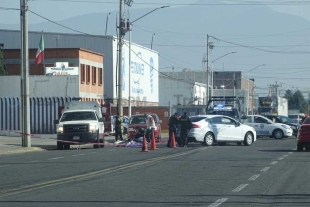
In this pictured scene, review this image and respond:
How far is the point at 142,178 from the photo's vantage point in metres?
18.7

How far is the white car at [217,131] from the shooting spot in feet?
119

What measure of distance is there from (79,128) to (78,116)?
1.25 m

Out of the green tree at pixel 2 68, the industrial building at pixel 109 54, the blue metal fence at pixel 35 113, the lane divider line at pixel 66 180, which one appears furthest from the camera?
the industrial building at pixel 109 54

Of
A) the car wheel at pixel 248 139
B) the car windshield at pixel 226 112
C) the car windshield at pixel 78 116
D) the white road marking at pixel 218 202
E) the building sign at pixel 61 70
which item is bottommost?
the white road marking at pixel 218 202

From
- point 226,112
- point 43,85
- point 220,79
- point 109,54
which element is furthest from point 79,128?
point 220,79

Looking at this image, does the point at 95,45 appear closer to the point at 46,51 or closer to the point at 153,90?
the point at 46,51

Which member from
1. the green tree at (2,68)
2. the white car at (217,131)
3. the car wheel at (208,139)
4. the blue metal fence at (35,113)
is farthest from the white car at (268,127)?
the green tree at (2,68)

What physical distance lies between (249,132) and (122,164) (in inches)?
599

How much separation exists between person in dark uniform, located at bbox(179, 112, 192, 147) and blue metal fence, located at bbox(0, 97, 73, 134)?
19157 millimetres

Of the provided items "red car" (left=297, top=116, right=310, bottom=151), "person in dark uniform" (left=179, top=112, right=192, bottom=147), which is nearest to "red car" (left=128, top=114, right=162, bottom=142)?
"person in dark uniform" (left=179, top=112, right=192, bottom=147)

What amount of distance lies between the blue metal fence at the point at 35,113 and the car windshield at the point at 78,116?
1654 centimetres

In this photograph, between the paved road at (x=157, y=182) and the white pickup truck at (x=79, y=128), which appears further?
the white pickup truck at (x=79, y=128)

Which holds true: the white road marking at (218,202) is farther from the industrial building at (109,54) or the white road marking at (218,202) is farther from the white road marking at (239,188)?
the industrial building at (109,54)

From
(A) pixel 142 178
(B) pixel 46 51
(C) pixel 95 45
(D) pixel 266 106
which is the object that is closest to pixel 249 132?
(A) pixel 142 178
